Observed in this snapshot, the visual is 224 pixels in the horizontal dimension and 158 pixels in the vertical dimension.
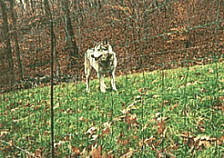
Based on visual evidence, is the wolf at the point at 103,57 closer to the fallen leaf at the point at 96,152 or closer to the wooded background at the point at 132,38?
the wooded background at the point at 132,38

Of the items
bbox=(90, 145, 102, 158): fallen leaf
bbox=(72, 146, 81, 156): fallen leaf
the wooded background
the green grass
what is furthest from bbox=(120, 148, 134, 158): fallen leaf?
the wooded background

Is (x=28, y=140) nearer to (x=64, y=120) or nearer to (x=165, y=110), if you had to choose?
(x=64, y=120)

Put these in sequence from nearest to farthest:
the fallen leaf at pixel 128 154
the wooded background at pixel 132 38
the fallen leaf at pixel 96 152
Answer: the fallen leaf at pixel 128 154 → the fallen leaf at pixel 96 152 → the wooded background at pixel 132 38

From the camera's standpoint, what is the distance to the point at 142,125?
3.58m

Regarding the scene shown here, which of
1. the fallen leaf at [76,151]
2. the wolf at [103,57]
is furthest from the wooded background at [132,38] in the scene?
the fallen leaf at [76,151]

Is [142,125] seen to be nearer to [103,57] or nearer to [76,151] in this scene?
[76,151]

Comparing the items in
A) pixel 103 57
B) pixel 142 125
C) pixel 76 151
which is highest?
pixel 103 57

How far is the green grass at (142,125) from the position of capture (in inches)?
115

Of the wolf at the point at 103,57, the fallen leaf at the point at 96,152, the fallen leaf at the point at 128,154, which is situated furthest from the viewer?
the wolf at the point at 103,57

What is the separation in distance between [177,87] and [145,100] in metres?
0.80

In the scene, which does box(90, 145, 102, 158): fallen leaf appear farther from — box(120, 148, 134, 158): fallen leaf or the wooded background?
the wooded background

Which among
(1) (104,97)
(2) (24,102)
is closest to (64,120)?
(1) (104,97)

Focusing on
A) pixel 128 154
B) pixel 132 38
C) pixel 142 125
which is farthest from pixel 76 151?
pixel 132 38

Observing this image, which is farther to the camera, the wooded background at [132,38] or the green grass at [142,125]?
the wooded background at [132,38]
